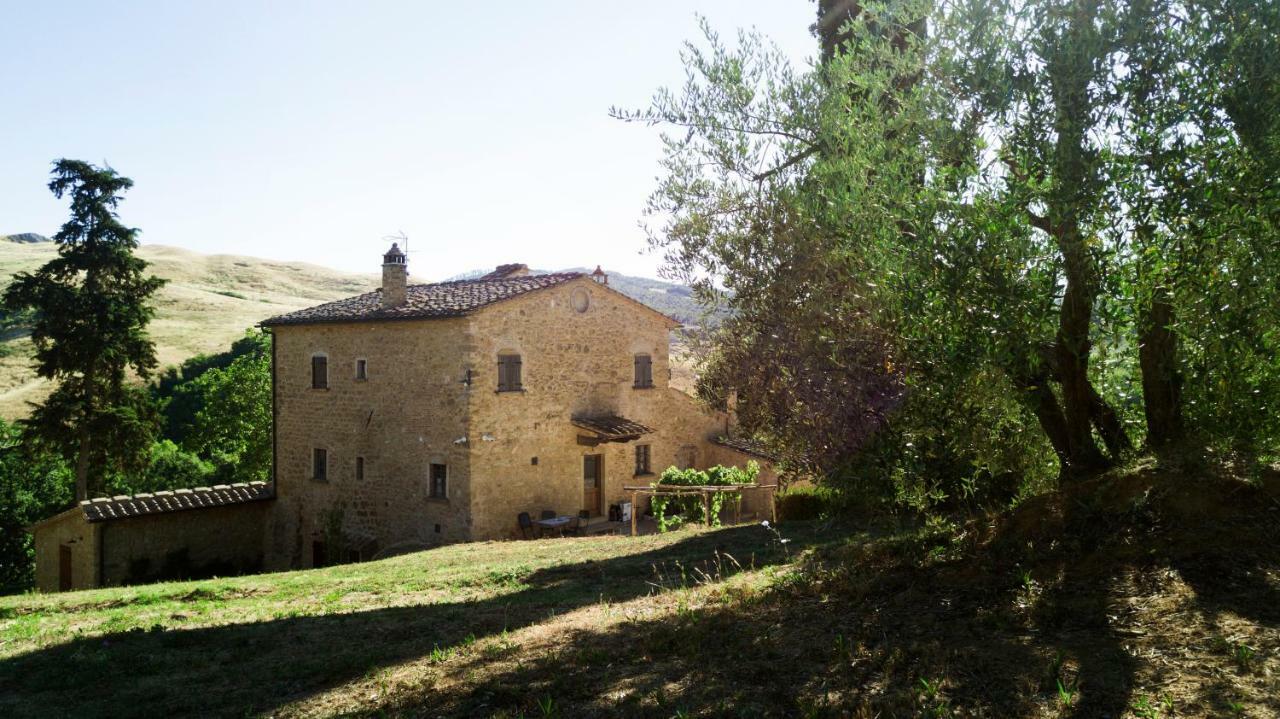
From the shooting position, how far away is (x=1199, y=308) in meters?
5.16

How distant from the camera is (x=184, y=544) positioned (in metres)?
22.0

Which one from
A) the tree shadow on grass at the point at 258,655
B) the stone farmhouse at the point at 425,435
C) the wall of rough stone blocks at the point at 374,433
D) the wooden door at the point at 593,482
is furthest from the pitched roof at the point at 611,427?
the tree shadow on grass at the point at 258,655

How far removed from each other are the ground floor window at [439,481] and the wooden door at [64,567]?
30.0ft

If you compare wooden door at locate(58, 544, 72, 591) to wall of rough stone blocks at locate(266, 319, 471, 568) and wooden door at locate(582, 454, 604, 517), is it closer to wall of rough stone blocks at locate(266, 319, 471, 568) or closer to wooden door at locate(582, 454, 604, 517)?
wall of rough stone blocks at locate(266, 319, 471, 568)

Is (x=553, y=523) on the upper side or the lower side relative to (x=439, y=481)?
lower

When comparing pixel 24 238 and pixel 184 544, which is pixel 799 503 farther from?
pixel 24 238

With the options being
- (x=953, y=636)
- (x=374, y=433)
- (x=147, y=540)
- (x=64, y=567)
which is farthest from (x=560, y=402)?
(x=953, y=636)

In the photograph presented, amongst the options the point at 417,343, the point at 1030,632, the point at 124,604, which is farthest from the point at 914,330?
the point at 417,343

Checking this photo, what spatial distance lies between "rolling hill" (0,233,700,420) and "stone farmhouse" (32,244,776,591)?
1250cm

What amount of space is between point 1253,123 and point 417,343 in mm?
19431

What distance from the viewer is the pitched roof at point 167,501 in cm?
2015

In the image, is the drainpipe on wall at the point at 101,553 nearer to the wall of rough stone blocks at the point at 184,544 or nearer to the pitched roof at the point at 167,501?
the wall of rough stone blocks at the point at 184,544

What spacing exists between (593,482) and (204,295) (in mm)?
75292

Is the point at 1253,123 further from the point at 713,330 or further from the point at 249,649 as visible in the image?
the point at 249,649
